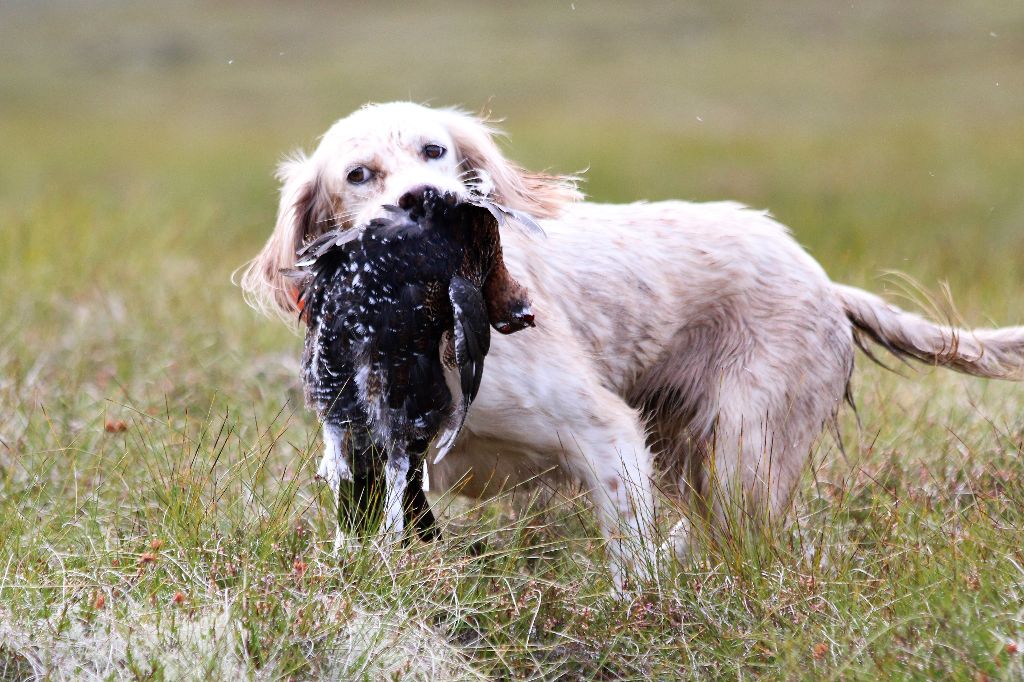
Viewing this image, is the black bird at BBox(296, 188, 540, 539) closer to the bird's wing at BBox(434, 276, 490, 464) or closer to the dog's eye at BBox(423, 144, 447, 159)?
the bird's wing at BBox(434, 276, 490, 464)

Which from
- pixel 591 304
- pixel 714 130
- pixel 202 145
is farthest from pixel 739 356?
pixel 202 145

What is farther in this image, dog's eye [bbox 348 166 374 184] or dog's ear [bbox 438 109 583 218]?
dog's ear [bbox 438 109 583 218]

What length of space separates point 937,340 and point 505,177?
1.59 meters

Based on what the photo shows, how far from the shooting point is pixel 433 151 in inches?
140

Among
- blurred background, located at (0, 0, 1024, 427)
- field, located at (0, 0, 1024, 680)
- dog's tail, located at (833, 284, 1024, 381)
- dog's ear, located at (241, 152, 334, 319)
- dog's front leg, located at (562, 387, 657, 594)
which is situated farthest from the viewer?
blurred background, located at (0, 0, 1024, 427)

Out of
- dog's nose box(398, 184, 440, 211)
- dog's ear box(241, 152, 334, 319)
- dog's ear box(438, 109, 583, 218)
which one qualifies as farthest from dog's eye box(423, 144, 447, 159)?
dog's nose box(398, 184, 440, 211)

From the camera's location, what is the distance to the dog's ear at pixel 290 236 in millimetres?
3664

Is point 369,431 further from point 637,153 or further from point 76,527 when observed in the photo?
point 637,153

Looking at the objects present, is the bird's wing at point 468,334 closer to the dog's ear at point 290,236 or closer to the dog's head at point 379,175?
the dog's head at point 379,175

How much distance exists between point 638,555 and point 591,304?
Result: 3.50ft

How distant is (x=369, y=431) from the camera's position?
298 cm

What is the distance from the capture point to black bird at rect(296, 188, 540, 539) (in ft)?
9.14

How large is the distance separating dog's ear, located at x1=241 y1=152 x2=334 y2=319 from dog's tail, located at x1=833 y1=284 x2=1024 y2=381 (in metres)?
1.81

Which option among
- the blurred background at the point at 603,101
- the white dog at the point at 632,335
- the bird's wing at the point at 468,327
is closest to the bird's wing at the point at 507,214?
the bird's wing at the point at 468,327
